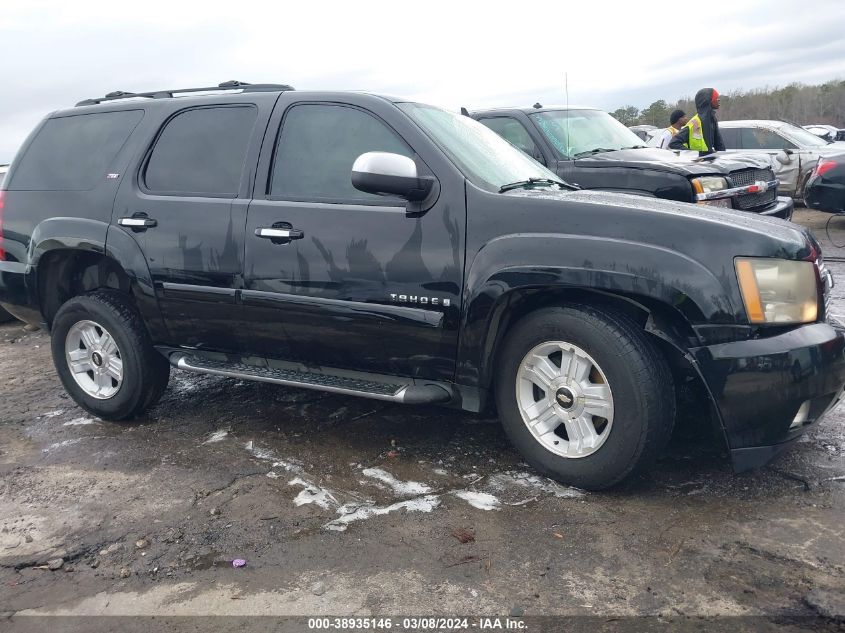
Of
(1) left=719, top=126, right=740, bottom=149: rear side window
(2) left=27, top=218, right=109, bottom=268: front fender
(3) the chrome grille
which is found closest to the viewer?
(2) left=27, top=218, right=109, bottom=268: front fender

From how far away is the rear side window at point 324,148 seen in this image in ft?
12.7

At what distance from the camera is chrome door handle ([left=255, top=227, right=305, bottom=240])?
12.7 ft

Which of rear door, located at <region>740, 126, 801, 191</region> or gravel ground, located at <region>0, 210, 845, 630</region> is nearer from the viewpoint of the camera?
gravel ground, located at <region>0, 210, 845, 630</region>

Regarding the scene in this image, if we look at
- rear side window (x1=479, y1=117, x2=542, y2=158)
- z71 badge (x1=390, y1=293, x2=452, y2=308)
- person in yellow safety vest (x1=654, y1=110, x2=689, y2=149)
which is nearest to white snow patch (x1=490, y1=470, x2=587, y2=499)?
z71 badge (x1=390, y1=293, x2=452, y2=308)

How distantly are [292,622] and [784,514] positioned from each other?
2.01m

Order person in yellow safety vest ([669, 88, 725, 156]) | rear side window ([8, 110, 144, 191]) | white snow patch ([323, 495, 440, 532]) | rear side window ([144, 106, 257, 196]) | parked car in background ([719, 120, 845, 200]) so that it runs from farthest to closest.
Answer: parked car in background ([719, 120, 845, 200]) < person in yellow safety vest ([669, 88, 725, 156]) < rear side window ([8, 110, 144, 191]) < rear side window ([144, 106, 257, 196]) < white snow patch ([323, 495, 440, 532])

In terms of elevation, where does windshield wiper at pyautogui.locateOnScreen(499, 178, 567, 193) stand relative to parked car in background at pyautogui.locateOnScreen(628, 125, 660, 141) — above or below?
below

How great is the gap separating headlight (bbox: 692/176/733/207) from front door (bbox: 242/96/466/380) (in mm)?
4163

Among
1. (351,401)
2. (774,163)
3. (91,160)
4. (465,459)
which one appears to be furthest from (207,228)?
(774,163)

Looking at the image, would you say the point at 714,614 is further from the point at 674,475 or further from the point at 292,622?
the point at 292,622

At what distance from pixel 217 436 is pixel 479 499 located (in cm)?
173

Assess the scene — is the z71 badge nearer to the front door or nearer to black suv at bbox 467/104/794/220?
the front door

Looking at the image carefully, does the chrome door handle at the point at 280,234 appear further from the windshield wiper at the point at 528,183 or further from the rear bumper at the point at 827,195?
the rear bumper at the point at 827,195

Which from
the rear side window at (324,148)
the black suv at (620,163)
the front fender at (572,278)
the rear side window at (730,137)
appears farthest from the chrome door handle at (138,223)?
the rear side window at (730,137)
